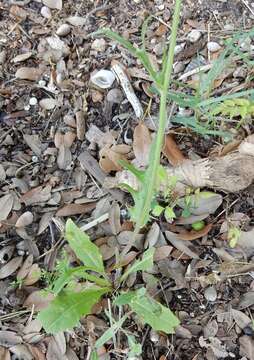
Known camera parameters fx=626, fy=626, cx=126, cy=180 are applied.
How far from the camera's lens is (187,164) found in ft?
5.03

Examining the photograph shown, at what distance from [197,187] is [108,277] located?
31cm

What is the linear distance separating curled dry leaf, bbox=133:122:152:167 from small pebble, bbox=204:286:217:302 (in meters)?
0.34

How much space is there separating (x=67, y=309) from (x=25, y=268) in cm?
22

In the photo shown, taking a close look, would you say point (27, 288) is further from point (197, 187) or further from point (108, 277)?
point (197, 187)

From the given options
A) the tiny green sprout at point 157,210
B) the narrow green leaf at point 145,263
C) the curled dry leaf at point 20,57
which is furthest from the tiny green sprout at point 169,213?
the curled dry leaf at point 20,57

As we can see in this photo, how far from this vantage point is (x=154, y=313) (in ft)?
4.42

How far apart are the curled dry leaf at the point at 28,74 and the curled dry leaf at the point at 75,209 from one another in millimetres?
389

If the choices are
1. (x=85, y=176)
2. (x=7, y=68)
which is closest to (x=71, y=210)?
(x=85, y=176)

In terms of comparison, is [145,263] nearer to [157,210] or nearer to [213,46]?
[157,210]

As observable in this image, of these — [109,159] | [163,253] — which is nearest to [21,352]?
[163,253]

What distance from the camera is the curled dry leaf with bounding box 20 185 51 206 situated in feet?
5.14

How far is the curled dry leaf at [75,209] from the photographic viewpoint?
1.55 meters

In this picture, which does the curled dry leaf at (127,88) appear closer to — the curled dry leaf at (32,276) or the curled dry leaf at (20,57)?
the curled dry leaf at (20,57)

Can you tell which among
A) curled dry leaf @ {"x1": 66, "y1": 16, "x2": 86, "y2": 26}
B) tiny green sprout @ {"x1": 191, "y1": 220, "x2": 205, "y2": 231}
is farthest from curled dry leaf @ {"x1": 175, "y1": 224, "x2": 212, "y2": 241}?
curled dry leaf @ {"x1": 66, "y1": 16, "x2": 86, "y2": 26}
